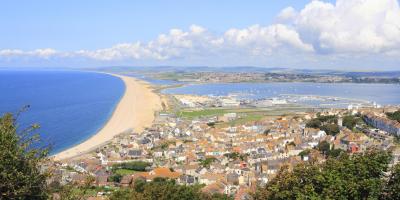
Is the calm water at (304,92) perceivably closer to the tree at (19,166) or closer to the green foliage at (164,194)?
the green foliage at (164,194)

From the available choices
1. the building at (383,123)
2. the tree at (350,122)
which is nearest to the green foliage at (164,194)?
the building at (383,123)

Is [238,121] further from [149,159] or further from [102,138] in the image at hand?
[149,159]

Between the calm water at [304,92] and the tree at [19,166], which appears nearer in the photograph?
the tree at [19,166]

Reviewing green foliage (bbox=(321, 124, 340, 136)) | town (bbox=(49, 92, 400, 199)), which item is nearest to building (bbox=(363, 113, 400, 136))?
town (bbox=(49, 92, 400, 199))

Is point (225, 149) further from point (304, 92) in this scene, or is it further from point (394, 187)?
point (304, 92)

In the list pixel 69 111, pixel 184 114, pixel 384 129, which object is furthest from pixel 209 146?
pixel 69 111
